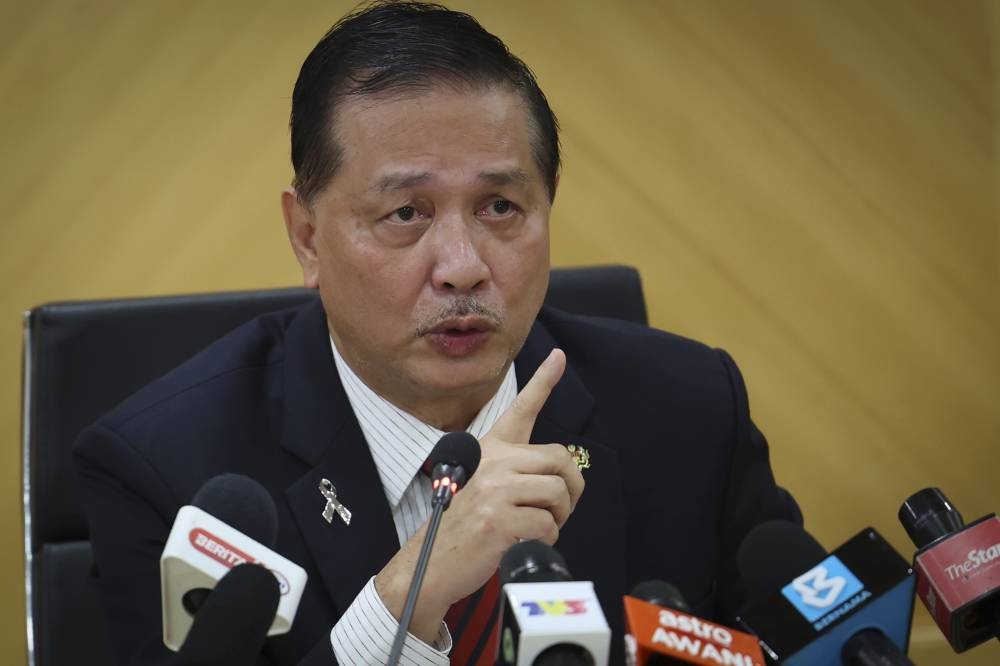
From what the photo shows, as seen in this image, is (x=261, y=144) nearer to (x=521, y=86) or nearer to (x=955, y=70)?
(x=521, y=86)

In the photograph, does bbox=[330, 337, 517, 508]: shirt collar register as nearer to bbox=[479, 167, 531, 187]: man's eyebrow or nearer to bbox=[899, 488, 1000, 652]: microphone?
bbox=[479, 167, 531, 187]: man's eyebrow

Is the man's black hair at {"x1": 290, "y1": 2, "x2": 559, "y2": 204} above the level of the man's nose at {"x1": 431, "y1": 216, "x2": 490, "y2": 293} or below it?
above

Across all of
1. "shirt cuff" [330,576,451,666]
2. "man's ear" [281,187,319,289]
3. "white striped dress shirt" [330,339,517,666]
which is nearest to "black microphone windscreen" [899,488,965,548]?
"shirt cuff" [330,576,451,666]

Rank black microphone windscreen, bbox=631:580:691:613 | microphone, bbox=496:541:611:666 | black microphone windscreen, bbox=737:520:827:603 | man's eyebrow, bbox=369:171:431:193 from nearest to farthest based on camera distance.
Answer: microphone, bbox=496:541:611:666 < black microphone windscreen, bbox=631:580:691:613 < black microphone windscreen, bbox=737:520:827:603 < man's eyebrow, bbox=369:171:431:193

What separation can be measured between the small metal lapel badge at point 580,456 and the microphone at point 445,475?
76cm

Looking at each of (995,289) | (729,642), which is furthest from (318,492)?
(995,289)

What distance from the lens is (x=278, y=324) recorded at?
2.27 m

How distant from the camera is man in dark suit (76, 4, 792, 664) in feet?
6.18

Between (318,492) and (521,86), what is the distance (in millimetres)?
722

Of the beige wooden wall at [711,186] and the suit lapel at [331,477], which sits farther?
the beige wooden wall at [711,186]

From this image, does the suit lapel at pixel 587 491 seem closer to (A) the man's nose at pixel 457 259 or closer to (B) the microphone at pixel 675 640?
(A) the man's nose at pixel 457 259

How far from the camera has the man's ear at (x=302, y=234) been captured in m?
2.09

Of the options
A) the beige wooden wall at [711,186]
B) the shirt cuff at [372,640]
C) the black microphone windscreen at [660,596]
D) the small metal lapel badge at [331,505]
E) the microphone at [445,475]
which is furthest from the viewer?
the beige wooden wall at [711,186]

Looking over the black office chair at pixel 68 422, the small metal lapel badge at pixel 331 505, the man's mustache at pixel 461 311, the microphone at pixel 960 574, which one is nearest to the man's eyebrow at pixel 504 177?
the man's mustache at pixel 461 311
